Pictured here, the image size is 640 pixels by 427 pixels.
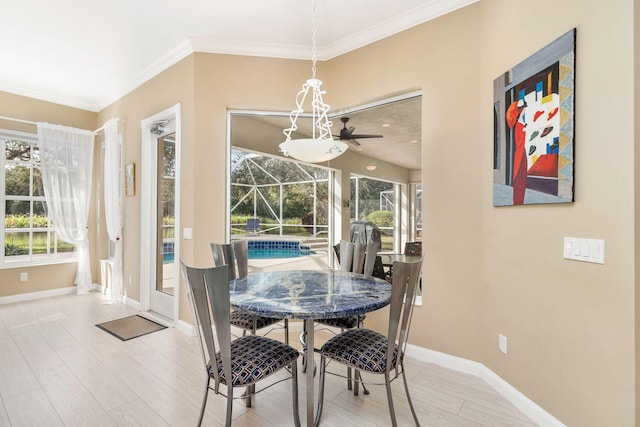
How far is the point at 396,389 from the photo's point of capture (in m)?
2.24

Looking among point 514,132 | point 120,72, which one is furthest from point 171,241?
point 514,132

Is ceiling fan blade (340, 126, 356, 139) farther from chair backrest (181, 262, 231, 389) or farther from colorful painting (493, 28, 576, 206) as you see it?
chair backrest (181, 262, 231, 389)

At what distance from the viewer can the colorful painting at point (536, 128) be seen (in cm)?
171

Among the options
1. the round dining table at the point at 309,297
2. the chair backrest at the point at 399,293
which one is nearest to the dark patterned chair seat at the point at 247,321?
the round dining table at the point at 309,297

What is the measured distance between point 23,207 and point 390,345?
5376 millimetres

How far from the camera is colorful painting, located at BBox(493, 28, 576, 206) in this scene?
1.71 metres

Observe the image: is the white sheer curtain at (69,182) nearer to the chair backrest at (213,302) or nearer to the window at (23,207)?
the window at (23,207)

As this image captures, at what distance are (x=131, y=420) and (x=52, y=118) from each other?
473cm

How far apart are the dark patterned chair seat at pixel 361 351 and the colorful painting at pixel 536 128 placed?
4.33 ft

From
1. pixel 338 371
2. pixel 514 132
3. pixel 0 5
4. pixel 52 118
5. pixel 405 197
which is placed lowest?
pixel 338 371

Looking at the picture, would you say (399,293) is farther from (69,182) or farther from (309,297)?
(69,182)

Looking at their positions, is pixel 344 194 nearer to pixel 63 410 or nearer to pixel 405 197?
pixel 405 197

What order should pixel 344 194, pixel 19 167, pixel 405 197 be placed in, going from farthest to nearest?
pixel 19 167
pixel 344 194
pixel 405 197

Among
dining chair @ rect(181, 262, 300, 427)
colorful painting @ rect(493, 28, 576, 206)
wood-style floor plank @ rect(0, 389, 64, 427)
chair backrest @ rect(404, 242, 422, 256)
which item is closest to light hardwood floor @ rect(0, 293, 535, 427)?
wood-style floor plank @ rect(0, 389, 64, 427)
